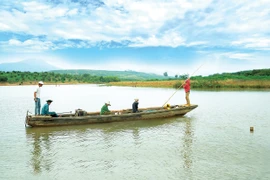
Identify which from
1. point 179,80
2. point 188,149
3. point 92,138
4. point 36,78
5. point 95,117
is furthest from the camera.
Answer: point 36,78

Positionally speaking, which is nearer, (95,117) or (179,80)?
(95,117)

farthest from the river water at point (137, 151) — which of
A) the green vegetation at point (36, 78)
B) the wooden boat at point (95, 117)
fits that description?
the green vegetation at point (36, 78)

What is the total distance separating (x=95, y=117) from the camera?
1638 cm

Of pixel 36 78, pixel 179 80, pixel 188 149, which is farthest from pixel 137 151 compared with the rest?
pixel 36 78

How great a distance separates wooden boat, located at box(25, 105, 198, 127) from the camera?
15.1 metres

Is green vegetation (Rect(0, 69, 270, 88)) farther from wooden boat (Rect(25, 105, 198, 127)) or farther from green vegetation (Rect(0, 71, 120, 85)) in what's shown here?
wooden boat (Rect(25, 105, 198, 127))

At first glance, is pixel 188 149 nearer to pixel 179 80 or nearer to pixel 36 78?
pixel 179 80

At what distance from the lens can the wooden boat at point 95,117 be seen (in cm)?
1512

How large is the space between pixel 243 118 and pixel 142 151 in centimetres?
1073

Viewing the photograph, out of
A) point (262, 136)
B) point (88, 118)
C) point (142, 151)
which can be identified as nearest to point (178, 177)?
point (142, 151)

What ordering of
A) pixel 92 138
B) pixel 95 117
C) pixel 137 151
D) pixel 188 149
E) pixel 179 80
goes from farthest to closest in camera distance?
pixel 179 80 → pixel 95 117 → pixel 92 138 → pixel 188 149 → pixel 137 151

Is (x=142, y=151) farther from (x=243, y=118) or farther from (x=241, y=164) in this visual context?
(x=243, y=118)

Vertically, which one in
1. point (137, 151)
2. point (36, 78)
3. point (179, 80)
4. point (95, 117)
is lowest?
point (137, 151)

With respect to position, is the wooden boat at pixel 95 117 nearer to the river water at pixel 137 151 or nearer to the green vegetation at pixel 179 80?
the river water at pixel 137 151
